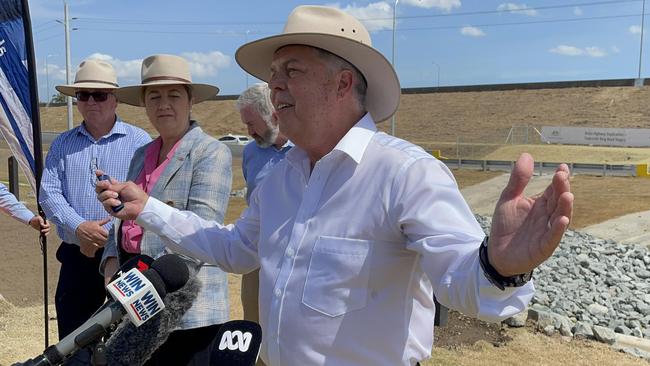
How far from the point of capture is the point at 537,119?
180ft

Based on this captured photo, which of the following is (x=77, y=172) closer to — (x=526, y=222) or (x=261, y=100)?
(x=261, y=100)

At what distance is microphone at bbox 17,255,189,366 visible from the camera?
1.50 metres

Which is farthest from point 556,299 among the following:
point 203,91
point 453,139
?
point 453,139

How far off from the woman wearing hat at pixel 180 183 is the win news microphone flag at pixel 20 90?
1.20 meters

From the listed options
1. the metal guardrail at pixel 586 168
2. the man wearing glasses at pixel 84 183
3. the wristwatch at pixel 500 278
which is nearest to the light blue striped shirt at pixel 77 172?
the man wearing glasses at pixel 84 183

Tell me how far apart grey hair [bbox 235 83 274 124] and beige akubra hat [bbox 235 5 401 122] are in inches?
85.9

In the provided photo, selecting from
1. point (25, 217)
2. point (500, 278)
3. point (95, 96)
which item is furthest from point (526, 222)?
point (25, 217)

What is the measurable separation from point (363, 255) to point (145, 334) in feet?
2.52

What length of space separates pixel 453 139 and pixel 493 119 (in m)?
6.34

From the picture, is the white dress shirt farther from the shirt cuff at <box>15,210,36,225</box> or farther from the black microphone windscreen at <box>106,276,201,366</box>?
the shirt cuff at <box>15,210,36,225</box>

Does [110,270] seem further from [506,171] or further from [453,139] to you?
[453,139]

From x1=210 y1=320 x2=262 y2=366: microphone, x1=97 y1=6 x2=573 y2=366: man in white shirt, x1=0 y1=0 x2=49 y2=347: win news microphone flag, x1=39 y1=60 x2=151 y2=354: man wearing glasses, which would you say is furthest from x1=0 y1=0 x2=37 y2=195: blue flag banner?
x1=210 y1=320 x2=262 y2=366: microphone

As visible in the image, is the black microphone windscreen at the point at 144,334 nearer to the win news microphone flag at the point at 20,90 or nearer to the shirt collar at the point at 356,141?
the shirt collar at the point at 356,141

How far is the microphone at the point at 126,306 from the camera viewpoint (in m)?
1.50
